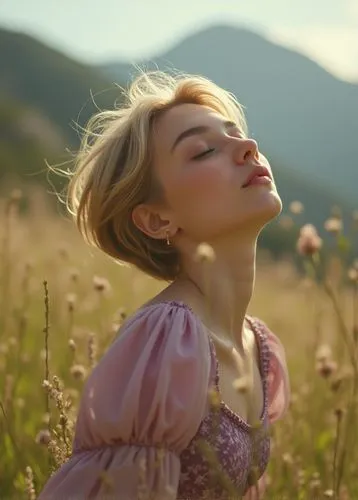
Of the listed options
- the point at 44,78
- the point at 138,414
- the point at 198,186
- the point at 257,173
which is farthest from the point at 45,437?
the point at 44,78

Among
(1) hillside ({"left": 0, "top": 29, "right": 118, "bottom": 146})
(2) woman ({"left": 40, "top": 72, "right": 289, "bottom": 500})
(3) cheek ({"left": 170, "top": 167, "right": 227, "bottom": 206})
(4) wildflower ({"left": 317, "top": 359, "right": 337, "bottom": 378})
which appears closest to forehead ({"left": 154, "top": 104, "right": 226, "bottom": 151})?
(2) woman ({"left": 40, "top": 72, "right": 289, "bottom": 500})

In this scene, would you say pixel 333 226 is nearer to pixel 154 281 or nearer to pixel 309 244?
pixel 309 244

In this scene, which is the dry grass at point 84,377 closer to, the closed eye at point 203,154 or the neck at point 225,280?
the neck at point 225,280

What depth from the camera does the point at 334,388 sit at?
2.31 meters

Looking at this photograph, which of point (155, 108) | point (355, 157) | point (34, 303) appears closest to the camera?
point (155, 108)

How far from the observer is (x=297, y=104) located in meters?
161

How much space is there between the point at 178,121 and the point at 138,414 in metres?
0.86

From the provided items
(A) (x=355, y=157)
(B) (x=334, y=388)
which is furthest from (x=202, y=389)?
(A) (x=355, y=157)

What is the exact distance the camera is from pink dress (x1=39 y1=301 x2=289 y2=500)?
224 cm

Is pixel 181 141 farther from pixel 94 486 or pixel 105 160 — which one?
pixel 94 486

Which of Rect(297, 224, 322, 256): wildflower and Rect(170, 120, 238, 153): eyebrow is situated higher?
Rect(170, 120, 238, 153): eyebrow

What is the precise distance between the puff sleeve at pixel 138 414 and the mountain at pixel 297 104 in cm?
14147

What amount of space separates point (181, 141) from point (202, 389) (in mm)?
701

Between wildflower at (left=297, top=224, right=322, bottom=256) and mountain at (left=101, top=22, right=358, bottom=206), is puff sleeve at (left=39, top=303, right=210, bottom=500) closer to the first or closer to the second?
wildflower at (left=297, top=224, right=322, bottom=256)
